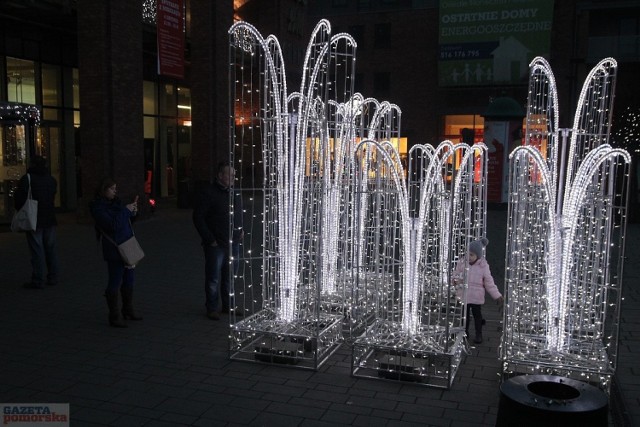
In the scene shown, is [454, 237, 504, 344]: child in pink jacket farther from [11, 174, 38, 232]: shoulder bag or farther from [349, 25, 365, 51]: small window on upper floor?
[349, 25, 365, 51]: small window on upper floor

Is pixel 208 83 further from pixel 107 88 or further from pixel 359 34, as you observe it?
pixel 359 34

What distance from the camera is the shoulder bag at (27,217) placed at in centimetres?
827

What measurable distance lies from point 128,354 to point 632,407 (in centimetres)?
427

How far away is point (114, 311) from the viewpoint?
6.66 m

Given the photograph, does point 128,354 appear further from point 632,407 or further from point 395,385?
point 632,407

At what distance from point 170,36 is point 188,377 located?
12.3m

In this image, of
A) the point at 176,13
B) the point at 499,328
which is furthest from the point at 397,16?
the point at 499,328

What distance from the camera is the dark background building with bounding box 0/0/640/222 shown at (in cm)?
1437

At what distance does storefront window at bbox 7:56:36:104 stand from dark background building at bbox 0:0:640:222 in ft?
0.09

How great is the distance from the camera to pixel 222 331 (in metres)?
6.65

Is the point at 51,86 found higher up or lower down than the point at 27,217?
higher up

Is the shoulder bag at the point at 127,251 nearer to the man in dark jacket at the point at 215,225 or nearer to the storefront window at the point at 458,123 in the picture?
the man in dark jacket at the point at 215,225

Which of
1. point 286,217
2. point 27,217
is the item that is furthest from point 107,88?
point 286,217

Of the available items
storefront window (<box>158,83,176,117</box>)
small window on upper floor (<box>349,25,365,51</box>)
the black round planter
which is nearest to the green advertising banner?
small window on upper floor (<box>349,25,365,51</box>)
